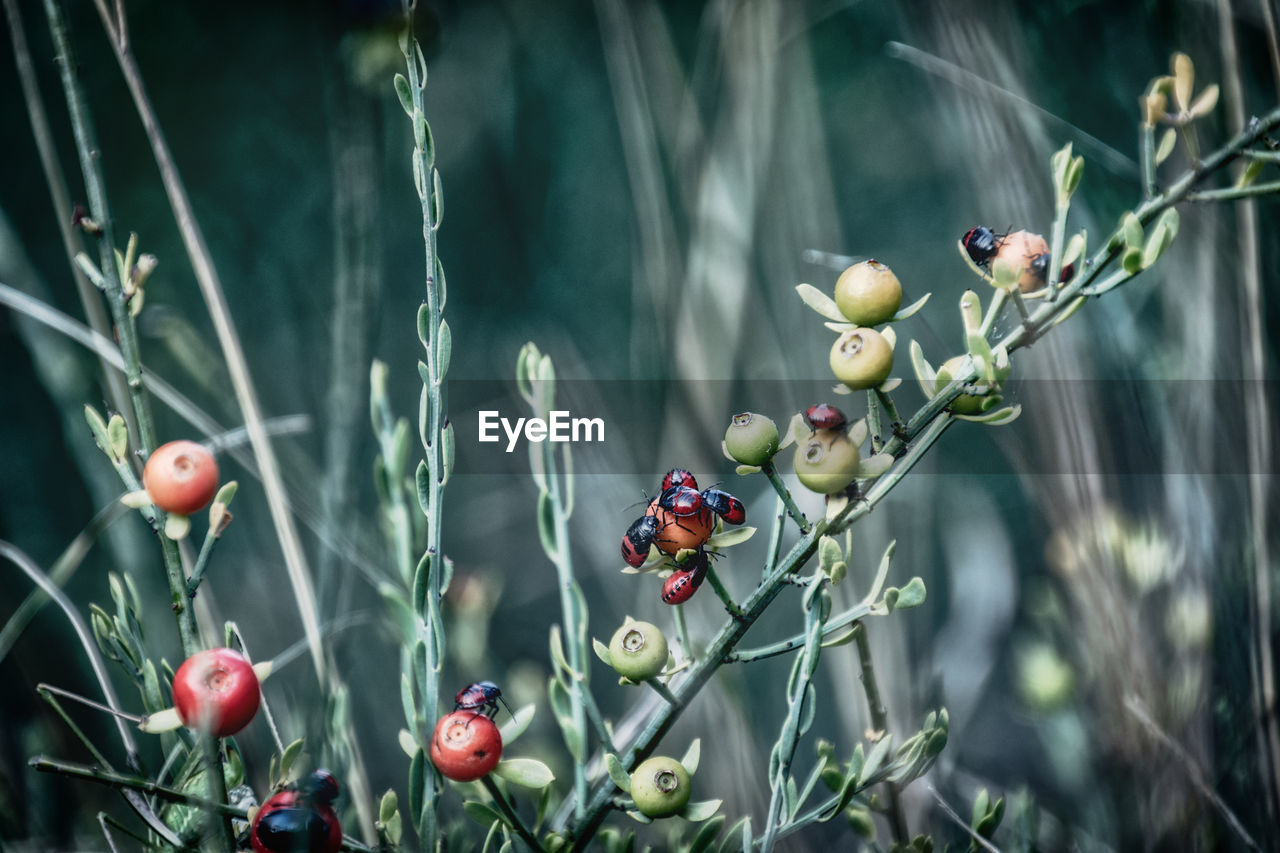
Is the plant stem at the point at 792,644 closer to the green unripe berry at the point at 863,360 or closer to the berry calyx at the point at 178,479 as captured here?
the green unripe berry at the point at 863,360

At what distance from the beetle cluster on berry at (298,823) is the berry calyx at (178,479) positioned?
14 centimetres

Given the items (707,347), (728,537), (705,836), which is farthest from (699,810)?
(707,347)

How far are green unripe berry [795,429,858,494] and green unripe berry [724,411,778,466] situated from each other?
0.02 metres

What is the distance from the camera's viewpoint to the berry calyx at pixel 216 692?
328 millimetres

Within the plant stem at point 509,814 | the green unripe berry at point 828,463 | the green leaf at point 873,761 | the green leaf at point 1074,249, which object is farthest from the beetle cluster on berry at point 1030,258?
the plant stem at point 509,814

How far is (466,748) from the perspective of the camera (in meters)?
0.36

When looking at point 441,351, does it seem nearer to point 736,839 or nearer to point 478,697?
point 478,697

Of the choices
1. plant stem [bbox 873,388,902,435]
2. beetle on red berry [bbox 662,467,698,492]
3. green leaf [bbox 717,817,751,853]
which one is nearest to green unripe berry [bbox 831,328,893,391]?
plant stem [bbox 873,388,902,435]

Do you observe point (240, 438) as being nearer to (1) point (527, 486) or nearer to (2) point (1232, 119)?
(1) point (527, 486)

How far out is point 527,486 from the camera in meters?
1.18

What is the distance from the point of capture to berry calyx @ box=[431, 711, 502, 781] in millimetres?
358

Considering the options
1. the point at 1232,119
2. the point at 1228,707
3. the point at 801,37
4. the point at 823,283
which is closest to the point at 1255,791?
the point at 1228,707

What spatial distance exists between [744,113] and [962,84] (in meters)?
0.21

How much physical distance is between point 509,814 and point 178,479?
0.73ft
